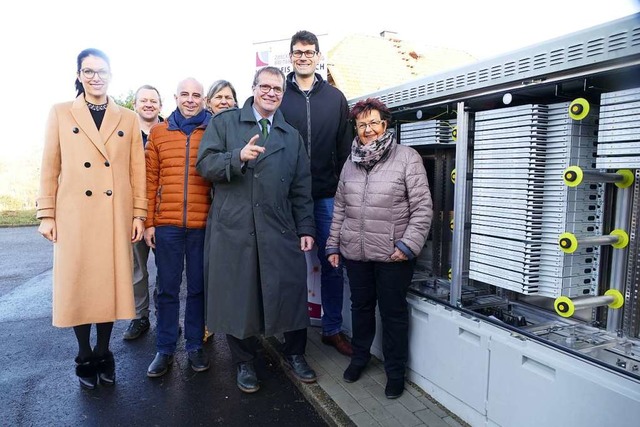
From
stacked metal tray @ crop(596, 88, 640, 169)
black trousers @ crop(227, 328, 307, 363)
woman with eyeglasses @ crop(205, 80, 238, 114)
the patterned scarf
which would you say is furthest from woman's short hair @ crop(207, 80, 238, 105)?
stacked metal tray @ crop(596, 88, 640, 169)

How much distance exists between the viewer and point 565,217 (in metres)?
2.42

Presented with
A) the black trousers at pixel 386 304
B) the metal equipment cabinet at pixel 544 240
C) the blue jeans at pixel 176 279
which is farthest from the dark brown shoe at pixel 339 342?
the blue jeans at pixel 176 279

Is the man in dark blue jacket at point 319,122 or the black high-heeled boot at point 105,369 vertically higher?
the man in dark blue jacket at point 319,122

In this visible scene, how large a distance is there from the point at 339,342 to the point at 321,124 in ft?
5.89

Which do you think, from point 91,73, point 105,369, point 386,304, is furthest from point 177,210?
point 386,304

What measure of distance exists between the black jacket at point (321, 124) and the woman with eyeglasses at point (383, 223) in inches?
20.6

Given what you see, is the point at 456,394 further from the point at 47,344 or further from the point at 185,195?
the point at 47,344

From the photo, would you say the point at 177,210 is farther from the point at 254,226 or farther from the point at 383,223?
the point at 383,223

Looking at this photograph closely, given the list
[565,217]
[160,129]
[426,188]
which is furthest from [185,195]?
[565,217]

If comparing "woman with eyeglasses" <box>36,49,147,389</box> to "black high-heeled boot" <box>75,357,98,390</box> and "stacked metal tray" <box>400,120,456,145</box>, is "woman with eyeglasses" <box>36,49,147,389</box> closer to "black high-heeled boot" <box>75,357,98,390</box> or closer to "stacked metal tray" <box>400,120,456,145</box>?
"black high-heeled boot" <box>75,357,98,390</box>

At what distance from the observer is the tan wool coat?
3014mm

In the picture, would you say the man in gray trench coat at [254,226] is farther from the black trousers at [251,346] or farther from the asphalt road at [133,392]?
the asphalt road at [133,392]

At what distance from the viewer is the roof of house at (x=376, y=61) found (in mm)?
13188

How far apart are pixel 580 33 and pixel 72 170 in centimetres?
302
